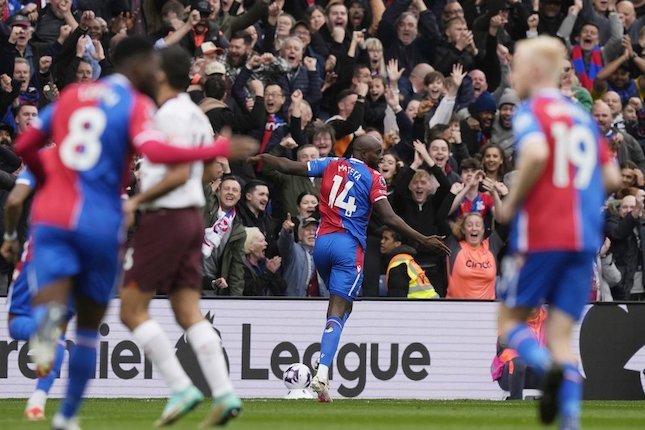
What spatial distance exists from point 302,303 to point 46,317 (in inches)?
376

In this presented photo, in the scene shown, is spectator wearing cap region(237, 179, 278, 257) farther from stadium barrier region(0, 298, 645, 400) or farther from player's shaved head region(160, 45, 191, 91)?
player's shaved head region(160, 45, 191, 91)

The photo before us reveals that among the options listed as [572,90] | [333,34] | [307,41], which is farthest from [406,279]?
[572,90]

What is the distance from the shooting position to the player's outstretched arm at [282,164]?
51.3 ft

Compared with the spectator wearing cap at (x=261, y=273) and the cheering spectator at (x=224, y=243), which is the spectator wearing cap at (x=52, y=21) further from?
the spectator wearing cap at (x=261, y=273)

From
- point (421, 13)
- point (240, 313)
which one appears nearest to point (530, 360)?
point (240, 313)

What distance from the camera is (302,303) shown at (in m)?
17.9

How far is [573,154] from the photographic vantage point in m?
8.56

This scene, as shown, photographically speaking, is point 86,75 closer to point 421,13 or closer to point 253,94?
point 253,94

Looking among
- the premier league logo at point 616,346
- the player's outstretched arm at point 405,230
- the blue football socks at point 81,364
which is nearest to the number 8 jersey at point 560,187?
the blue football socks at point 81,364

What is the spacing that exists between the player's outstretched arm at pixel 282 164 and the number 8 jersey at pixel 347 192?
0.30 feet

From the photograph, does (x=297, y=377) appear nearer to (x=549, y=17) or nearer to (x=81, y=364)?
(x=81, y=364)

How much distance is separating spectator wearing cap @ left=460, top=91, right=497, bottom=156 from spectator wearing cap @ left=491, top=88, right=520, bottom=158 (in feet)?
0.59

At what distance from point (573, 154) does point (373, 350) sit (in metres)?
9.67

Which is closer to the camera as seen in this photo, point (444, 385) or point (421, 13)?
point (444, 385)
